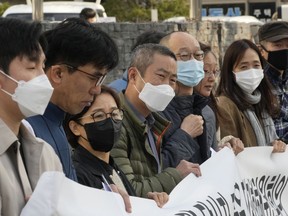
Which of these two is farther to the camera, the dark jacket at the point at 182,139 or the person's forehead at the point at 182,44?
the person's forehead at the point at 182,44

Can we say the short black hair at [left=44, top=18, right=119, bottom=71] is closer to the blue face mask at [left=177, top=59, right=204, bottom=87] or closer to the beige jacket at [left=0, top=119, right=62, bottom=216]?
the beige jacket at [left=0, top=119, right=62, bottom=216]

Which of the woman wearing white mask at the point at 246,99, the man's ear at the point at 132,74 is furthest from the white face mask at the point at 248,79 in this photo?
the man's ear at the point at 132,74

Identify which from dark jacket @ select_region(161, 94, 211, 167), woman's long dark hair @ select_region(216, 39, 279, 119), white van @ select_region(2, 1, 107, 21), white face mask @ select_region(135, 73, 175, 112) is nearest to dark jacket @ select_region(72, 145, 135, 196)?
white face mask @ select_region(135, 73, 175, 112)

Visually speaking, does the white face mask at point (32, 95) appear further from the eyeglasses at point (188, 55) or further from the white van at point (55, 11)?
the white van at point (55, 11)

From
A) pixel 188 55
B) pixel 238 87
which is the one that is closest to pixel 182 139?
pixel 188 55

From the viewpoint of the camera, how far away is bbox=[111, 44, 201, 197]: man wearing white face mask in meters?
4.75

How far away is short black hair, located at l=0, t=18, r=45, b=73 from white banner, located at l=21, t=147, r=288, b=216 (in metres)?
0.46

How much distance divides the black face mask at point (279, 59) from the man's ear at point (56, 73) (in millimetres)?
3414

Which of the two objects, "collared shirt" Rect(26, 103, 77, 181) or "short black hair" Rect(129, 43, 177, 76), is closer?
"collared shirt" Rect(26, 103, 77, 181)

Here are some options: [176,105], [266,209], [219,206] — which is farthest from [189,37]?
[219,206]

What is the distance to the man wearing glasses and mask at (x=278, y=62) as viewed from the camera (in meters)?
6.93

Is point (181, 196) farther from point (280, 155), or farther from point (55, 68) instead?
point (280, 155)

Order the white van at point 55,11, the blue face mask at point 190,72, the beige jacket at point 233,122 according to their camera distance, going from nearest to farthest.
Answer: the blue face mask at point 190,72, the beige jacket at point 233,122, the white van at point 55,11

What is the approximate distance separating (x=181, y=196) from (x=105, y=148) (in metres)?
0.49
